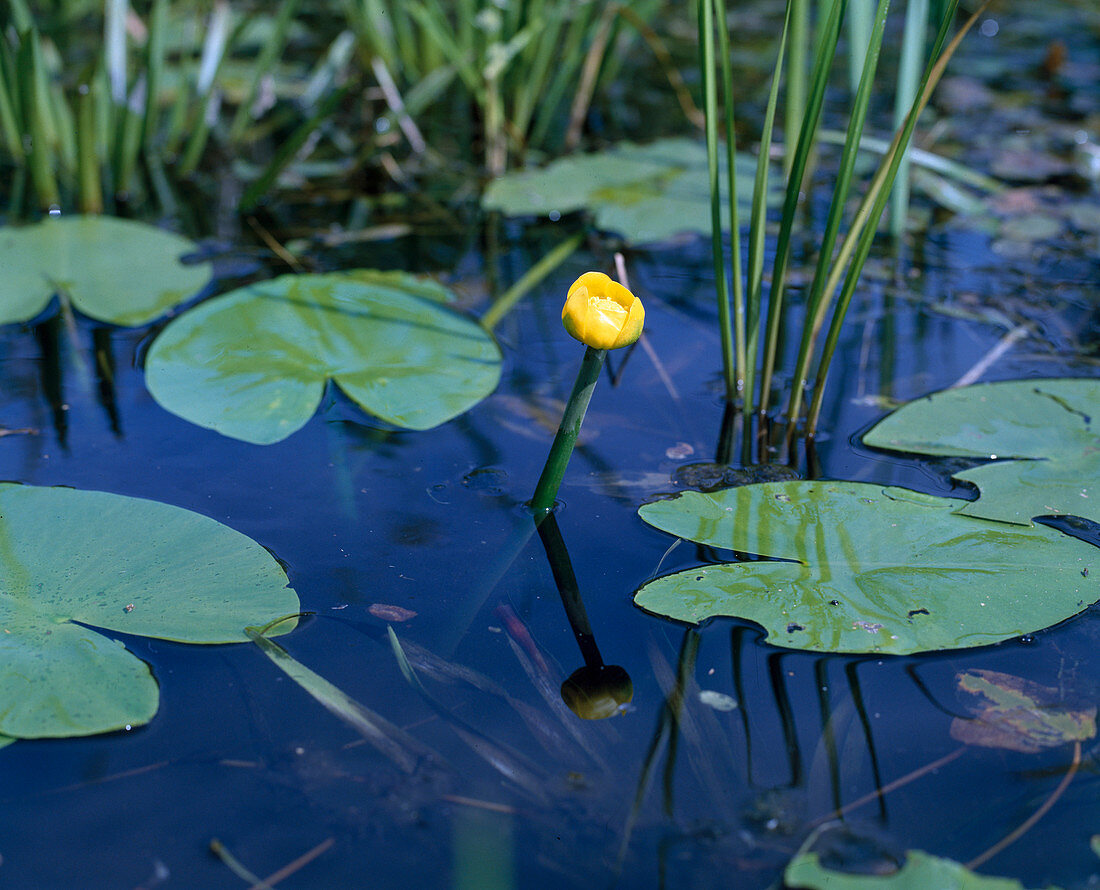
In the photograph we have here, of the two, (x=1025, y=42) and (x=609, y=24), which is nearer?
(x=609, y=24)

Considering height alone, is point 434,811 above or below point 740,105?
below

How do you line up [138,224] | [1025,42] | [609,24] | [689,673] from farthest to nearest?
[1025,42] → [609,24] → [138,224] → [689,673]

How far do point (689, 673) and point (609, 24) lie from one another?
2.73m

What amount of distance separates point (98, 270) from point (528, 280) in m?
0.97

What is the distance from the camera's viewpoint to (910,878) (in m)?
0.83

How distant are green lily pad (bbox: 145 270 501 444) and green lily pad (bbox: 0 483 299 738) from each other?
0.90 feet

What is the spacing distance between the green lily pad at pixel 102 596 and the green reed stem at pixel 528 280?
0.83 meters

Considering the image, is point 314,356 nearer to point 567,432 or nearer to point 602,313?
point 567,432

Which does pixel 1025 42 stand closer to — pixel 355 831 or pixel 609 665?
pixel 609 665

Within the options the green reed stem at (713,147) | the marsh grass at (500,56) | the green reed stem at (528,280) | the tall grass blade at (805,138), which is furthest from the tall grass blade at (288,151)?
the tall grass blade at (805,138)

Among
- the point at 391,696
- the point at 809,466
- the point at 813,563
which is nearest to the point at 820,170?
the point at 809,466

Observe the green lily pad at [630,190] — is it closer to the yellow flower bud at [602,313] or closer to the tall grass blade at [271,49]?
the tall grass blade at [271,49]

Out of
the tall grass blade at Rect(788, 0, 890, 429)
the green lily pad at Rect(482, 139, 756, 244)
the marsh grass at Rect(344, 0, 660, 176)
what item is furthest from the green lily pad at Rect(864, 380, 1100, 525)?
the marsh grass at Rect(344, 0, 660, 176)

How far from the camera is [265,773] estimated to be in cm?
96
